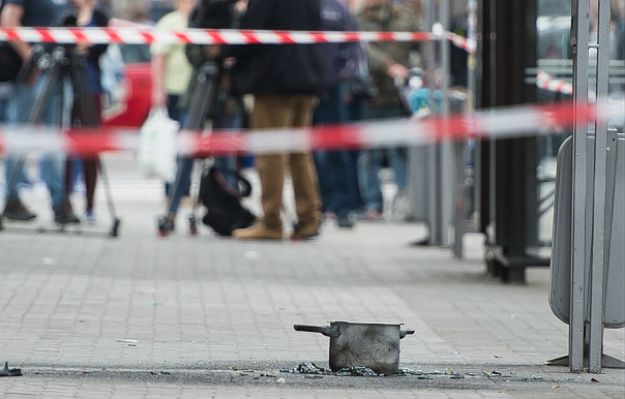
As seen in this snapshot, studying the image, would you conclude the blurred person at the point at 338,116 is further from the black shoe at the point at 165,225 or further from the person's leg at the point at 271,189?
the black shoe at the point at 165,225

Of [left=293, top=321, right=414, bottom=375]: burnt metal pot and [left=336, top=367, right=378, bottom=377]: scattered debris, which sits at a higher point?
[left=293, top=321, right=414, bottom=375]: burnt metal pot

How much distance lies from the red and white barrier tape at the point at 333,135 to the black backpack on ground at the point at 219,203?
0.22 meters

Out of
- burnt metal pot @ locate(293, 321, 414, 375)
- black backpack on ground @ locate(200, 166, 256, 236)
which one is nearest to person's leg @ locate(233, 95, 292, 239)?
black backpack on ground @ locate(200, 166, 256, 236)

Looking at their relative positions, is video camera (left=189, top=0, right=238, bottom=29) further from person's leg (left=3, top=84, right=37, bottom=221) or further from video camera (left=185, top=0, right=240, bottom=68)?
person's leg (left=3, top=84, right=37, bottom=221)

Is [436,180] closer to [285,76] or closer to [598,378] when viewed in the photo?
[285,76]

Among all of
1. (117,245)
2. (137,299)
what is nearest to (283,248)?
(117,245)

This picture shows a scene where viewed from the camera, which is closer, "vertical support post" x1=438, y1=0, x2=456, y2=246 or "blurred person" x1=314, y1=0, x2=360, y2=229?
"vertical support post" x1=438, y1=0, x2=456, y2=246

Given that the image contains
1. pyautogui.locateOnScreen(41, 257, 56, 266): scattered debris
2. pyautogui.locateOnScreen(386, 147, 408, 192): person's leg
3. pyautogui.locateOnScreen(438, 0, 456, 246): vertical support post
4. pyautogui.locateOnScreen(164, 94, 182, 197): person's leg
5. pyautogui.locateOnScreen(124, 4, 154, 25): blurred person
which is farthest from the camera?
pyautogui.locateOnScreen(124, 4, 154, 25): blurred person

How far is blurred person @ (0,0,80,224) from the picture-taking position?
1405 centimetres

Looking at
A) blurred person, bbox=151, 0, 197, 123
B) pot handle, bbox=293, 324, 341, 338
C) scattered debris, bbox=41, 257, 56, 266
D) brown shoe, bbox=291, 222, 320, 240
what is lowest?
brown shoe, bbox=291, 222, 320, 240

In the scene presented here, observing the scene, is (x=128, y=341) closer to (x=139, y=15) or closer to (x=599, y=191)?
(x=599, y=191)

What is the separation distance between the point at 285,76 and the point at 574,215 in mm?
5943

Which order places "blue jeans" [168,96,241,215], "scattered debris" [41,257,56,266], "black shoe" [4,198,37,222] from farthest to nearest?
"black shoe" [4,198,37,222] → "blue jeans" [168,96,241,215] → "scattered debris" [41,257,56,266]

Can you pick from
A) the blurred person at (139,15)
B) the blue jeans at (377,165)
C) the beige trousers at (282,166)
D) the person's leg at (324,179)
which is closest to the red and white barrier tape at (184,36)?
the beige trousers at (282,166)
